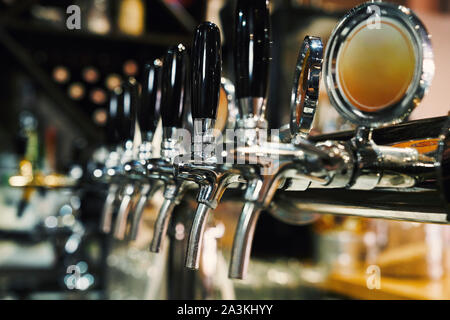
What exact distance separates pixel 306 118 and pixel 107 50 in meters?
2.42

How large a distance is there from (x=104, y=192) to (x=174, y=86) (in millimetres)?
836

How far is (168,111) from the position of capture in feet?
2.22

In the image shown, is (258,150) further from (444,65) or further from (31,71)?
(31,71)

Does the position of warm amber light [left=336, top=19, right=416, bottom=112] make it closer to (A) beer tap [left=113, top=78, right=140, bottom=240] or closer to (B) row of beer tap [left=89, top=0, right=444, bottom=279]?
(B) row of beer tap [left=89, top=0, right=444, bottom=279]

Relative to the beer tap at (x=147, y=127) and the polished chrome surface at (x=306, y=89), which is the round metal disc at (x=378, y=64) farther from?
the beer tap at (x=147, y=127)

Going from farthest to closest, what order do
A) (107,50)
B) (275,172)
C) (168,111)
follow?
(107,50)
(168,111)
(275,172)

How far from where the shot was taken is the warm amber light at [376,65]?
20.4 inches

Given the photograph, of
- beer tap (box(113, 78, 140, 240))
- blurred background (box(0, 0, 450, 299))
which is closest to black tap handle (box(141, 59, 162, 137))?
beer tap (box(113, 78, 140, 240))

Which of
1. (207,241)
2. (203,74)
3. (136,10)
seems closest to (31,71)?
(136,10)

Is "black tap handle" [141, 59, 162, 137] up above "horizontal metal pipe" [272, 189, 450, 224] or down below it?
above

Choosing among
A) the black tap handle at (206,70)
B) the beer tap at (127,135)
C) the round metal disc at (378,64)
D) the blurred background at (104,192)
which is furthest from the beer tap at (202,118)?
the blurred background at (104,192)

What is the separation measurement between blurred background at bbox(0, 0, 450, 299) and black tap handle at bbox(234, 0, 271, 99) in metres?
0.66

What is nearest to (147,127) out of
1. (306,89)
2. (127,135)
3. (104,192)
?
(127,135)

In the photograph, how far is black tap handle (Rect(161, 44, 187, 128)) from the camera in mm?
668
